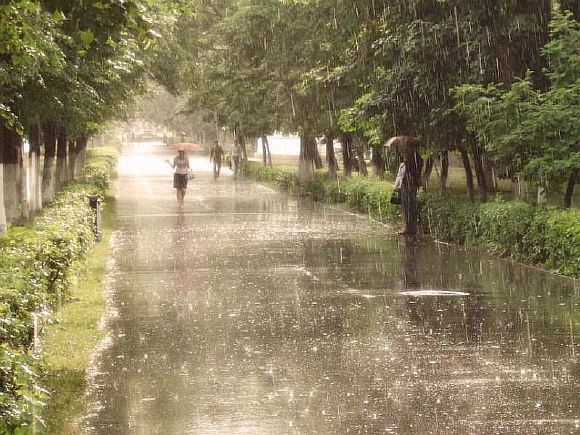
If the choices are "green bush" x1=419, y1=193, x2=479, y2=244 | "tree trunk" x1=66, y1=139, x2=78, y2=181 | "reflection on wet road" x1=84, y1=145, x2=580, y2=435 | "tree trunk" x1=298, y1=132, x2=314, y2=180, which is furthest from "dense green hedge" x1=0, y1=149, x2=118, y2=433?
"tree trunk" x1=298, y1=132, x2=314, y2=180

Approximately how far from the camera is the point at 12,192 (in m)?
24.4

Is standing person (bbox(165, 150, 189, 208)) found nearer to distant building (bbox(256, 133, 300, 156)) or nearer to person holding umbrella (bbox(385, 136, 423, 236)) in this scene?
person holding umbrella (bbox(385, 136, 423, 236))

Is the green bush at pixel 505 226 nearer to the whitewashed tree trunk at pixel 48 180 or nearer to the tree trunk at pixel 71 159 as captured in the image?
the whitewashed tree trunk at pixel 48 180

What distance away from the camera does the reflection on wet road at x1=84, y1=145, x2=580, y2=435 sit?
7504 mm

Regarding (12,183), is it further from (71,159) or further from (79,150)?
(79,150)

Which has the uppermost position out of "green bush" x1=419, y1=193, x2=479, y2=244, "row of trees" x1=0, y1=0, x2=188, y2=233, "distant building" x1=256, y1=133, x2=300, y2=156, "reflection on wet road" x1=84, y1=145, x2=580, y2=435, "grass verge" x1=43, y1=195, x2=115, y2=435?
"row of trees" x1=0, y1=0, x2=188, y2=233

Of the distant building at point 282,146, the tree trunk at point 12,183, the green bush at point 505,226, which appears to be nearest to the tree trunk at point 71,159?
the tree trunk at point 12,183

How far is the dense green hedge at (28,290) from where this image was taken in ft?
18.8

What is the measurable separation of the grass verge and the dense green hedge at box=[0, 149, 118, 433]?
0.84 feet

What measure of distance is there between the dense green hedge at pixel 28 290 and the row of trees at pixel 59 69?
53.6 inches

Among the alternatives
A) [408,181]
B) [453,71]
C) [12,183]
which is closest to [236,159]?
[12,183]

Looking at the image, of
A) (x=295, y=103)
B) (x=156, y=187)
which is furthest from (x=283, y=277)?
(x=156, y=187)

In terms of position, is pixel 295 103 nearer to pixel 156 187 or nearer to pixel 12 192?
pixel 156 187

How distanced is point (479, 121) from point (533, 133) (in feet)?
4.33
